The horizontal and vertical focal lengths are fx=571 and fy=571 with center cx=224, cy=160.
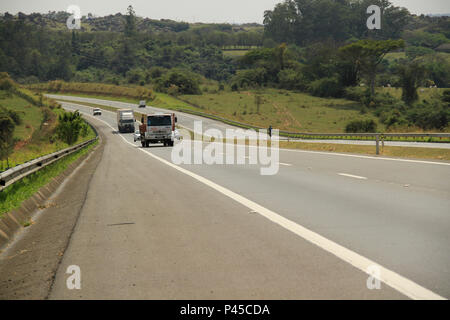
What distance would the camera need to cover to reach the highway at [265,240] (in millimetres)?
5457

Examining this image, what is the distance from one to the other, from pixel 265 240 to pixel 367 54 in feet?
405

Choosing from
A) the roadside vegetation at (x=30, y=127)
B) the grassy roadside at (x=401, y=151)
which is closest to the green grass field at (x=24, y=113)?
the roadside vegetation at (x=30, y=127)

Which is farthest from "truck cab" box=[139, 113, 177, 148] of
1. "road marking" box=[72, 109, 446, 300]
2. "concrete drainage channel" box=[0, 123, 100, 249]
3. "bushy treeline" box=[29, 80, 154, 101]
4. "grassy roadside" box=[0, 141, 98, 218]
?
"bushy treeline" box=[29, 80, 154, 101]

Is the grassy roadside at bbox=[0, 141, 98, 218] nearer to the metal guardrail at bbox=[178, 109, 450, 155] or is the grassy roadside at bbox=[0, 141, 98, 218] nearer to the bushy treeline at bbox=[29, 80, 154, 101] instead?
the metal guardrail at bbox=[178, 109, 450, 155]

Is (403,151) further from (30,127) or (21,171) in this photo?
(30,127)

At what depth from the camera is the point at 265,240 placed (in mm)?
7586

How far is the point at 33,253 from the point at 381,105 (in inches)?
4348

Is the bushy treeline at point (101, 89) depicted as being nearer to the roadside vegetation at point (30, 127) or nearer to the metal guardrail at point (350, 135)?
the roadside vegetation at point (30, 127)

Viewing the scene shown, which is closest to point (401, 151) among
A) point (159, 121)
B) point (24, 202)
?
point (24, 202)

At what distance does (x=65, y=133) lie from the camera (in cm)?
4656

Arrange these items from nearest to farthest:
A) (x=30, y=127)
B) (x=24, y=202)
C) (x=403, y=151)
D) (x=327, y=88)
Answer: (x=24, y=202) < (x=403, y=151) < (x=30, y=127) < (x=327, y=88)

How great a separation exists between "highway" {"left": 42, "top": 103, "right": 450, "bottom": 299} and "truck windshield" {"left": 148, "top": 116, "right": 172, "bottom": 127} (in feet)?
89.4
